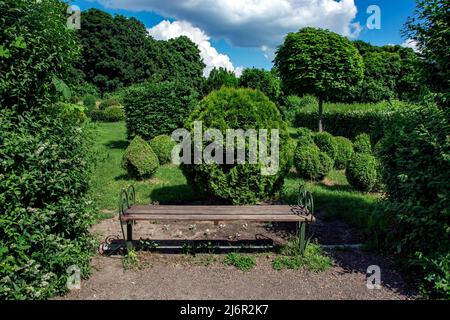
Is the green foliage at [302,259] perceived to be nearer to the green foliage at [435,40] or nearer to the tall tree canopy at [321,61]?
the green foliage at [435,40]

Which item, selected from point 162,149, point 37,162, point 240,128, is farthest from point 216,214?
point 162,149

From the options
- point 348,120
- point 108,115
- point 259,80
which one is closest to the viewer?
point 348,120

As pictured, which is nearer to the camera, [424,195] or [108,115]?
[424,195]

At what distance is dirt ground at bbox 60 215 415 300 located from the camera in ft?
11.6

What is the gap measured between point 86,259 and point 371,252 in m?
3.52

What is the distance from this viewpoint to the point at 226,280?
3830 millimetres

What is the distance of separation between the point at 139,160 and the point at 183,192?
4.26 ft

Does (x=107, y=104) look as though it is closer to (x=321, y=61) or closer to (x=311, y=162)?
(x=321, y=61)

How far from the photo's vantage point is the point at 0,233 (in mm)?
2932

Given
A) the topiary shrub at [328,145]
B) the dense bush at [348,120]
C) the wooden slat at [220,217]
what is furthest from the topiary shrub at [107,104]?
the wooden slat at [220,217]

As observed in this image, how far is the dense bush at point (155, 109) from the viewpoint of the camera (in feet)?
40.6
